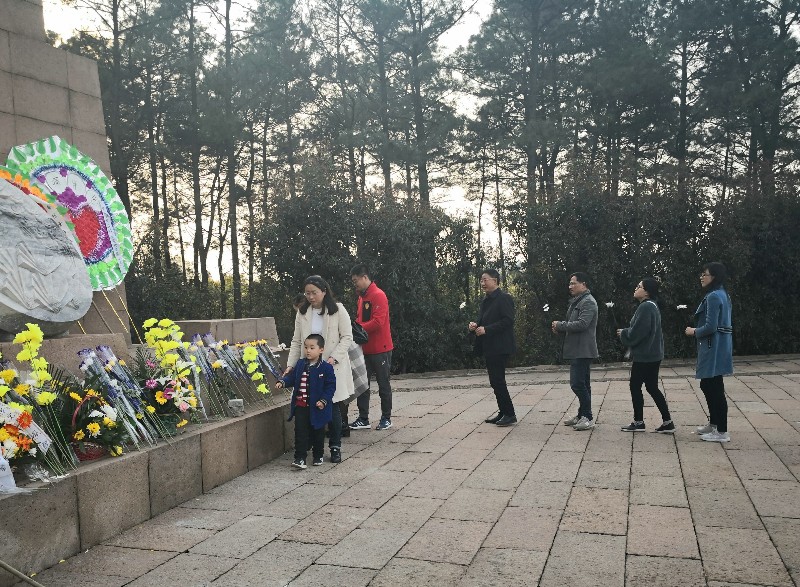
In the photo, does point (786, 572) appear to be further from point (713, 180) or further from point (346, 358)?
point (713, 180)

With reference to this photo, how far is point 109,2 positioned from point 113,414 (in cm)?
1668

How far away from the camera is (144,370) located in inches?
190

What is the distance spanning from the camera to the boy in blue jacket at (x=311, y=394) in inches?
202

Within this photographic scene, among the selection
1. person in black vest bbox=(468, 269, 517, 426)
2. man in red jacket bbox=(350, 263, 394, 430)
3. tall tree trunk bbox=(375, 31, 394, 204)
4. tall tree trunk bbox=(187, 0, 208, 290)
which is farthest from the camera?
tall tree trunk bbox=(375, 31, 394, 204)

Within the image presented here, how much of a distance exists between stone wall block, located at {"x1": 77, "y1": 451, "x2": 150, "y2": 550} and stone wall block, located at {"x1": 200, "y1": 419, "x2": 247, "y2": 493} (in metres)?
0.64

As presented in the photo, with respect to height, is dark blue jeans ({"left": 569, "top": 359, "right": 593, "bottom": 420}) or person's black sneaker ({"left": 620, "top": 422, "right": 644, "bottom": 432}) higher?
dark blue jeans ({"left": 569, "top": 359, "right": 593, "bottom": 420})

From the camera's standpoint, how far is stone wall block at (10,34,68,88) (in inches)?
259

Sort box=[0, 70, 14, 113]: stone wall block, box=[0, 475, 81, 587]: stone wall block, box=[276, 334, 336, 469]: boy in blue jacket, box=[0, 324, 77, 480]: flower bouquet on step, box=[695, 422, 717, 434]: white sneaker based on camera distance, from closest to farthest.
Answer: box=[0, 475, 81, 587]: stone wall block < box=[0, 324, 77, 480]: flower bouquet on step < box=[276, 334, 336, 469]: boy in blue jacket < box=[695, 422, 717, 434]: white sneaker < box=[0, 70, 14, 113]: stone wall block

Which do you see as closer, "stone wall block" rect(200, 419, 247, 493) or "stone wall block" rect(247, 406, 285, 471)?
"stone wall block" rect(200, 419, 247, 493)

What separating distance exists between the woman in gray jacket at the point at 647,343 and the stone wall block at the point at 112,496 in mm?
4073

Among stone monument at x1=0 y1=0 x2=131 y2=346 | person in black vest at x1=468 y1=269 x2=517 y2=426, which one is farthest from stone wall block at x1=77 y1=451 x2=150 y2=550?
person in black vest at x1=468 y1=269 x2=517 y2=426

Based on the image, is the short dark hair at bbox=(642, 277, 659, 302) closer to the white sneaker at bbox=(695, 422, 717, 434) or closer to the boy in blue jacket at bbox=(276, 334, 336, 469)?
the white sneaker at bbox=(695, 422, 717, 434)

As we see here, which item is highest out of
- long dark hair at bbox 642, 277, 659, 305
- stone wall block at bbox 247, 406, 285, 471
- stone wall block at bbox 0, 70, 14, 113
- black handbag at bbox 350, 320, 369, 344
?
stone wall block at bbox 0, 70, 14, 113

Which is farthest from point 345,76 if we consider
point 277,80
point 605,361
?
point 605,361
